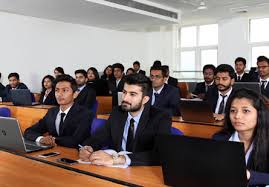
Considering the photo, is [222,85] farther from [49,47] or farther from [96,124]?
[49,47]

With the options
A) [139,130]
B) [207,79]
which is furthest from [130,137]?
[207,79]

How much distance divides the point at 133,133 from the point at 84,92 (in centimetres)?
286

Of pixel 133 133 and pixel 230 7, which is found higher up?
pixel 230 7

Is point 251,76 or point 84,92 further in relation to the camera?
point 251,76

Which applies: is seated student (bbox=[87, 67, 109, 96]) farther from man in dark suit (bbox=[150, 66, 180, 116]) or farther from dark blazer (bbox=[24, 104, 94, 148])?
dark blazer (bbox=[24, 104, 94, 148])

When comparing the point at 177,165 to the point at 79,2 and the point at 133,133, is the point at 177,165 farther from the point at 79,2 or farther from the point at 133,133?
the point at 79,2

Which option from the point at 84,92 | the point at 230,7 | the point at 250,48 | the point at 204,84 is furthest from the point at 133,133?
the point at 250,48

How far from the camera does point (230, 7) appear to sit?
7.70 m

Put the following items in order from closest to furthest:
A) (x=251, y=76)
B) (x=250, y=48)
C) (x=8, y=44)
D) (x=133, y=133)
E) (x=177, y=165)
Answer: (x=177, y=165), (x=133, y=133), (x=251, y=76), (x=8, y=44), (x=250, y=48)

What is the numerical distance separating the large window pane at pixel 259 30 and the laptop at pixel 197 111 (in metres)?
6.88

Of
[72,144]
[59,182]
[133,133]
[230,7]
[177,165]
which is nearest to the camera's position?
[177,165]

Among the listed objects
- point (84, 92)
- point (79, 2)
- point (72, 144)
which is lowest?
point (72, 144)

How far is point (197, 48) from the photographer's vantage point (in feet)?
33.8

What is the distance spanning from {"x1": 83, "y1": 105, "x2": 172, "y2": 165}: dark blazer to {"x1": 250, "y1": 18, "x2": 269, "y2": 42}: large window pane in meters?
7.88
